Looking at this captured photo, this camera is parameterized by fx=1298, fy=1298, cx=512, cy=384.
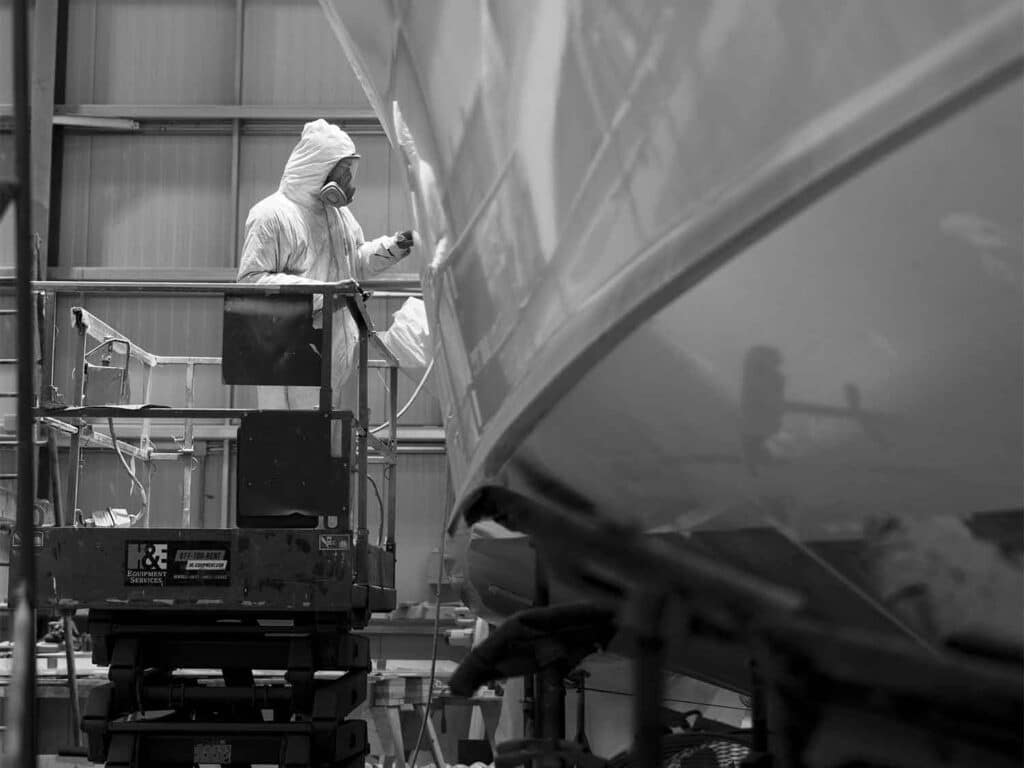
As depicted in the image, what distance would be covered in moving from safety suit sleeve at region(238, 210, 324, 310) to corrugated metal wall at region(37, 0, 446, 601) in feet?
14.8

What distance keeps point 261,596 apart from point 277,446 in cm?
32

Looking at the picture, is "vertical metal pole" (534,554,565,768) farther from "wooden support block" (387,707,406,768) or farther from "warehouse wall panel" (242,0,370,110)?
"warehouse wall panel" (242,0,370,110)

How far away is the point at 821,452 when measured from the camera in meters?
0.90

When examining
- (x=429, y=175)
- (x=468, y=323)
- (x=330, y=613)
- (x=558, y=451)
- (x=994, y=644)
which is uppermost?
(x=429, y=175)

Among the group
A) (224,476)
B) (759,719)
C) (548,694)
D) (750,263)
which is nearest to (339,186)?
(548,694)

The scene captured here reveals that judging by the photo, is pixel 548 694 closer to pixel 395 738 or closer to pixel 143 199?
pixel 395 738

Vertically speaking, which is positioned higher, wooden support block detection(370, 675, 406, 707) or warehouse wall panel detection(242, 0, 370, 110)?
warehouse wall panel detection(242, 0, 370, 110)

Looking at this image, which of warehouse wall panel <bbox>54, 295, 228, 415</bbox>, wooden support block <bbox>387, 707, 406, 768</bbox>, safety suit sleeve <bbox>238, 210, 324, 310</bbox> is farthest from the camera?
warehouse wall panel <bbox>54, 295, 228, 415</bbox>

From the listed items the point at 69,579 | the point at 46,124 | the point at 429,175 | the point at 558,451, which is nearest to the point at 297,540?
the point at 69,579

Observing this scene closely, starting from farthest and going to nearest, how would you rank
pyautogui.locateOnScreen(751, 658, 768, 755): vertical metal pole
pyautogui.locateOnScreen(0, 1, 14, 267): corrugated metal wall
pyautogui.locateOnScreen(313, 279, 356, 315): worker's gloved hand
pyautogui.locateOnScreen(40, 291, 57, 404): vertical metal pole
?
pyautogui.locateOnScreen(40, 291, 57, 404): vertical metal pole < pyautogui.locateOnScreen(313, 279, 356, 315): worker's gloved hand < pyautogui.locateOnScreen(751, 658, 768, 755): vertical metal pole < pyautogui.locateOnScreen(0, 1, 14, 267): corrugated metal wall

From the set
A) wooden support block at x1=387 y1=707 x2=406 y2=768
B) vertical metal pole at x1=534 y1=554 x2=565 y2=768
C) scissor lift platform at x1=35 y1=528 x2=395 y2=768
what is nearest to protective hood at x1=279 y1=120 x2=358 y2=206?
scissor lift platform at x1=35 y1=528 x2=395 y2=768

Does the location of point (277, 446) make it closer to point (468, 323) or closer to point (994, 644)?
point (468, 323)

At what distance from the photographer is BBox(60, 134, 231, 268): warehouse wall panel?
8.34m

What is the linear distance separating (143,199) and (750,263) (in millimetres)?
8016
